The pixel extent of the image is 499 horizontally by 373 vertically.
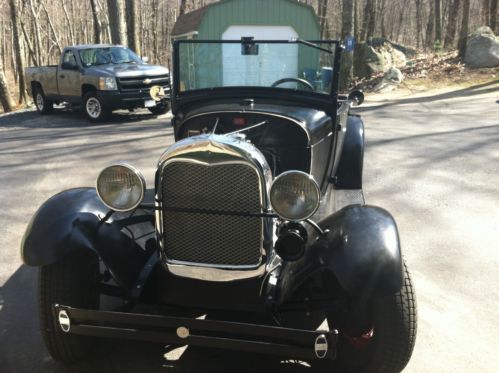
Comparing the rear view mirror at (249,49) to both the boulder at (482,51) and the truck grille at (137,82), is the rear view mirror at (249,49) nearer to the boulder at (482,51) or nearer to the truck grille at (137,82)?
the truck grille at (137,82)

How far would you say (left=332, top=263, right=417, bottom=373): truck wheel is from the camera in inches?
100

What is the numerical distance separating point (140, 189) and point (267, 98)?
1.63 m

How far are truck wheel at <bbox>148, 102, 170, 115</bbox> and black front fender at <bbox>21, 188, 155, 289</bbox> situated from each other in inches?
370

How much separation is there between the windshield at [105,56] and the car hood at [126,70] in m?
0.39

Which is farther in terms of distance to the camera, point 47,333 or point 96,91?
point 96,91

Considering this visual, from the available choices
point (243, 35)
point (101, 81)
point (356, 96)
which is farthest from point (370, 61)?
point (356, 96)

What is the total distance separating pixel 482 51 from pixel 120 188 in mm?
16522

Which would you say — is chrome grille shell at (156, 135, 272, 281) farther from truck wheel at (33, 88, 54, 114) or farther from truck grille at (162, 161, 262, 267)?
truck wheel at (33, 88, 54, 114)

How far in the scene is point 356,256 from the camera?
8.17 ft

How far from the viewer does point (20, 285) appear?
12.7 ft

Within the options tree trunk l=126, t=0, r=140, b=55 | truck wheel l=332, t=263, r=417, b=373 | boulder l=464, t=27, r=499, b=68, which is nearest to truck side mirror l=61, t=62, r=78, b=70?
tree trunk l=126, t=0, r=140, b=55

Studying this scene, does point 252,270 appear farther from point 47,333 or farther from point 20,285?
point 20,285

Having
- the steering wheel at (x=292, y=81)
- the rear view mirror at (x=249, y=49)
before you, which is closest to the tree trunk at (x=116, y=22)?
the rear view mirror at (x=249, y=49)

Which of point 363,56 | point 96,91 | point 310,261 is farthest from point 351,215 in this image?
point 363,56
